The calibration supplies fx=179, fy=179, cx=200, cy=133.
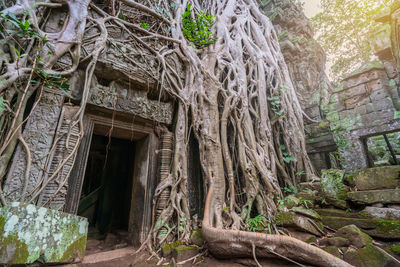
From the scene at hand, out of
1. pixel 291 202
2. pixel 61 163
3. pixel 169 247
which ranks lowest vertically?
pixel 169 247

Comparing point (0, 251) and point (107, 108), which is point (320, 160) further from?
point (0, 251)

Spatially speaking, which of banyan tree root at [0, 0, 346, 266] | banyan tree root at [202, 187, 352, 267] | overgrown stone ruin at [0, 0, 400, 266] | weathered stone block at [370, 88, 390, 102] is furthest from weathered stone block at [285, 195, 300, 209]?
weathered stone block at [370, 88, 390, 102]

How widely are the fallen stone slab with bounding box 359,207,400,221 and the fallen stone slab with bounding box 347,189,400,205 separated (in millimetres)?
A: 98

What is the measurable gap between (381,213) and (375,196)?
20cm

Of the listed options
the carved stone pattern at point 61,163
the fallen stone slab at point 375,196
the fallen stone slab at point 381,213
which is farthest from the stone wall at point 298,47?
the carved stone pattern at point 61,163

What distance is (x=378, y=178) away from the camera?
87.0 inches

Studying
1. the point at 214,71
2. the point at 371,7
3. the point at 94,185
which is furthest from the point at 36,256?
the point at 371,7

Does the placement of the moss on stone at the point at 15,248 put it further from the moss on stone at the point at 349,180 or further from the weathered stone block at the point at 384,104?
the weathered stone block at the point at 384,104

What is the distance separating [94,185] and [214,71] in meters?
4.50

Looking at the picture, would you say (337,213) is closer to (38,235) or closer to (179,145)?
(179,145)

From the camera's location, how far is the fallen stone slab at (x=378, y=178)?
2.11 m

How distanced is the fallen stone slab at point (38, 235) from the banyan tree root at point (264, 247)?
1227 mm

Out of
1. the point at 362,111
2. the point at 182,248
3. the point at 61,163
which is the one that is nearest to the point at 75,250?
the point at 61,163

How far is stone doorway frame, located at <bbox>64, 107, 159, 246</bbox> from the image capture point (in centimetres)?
214
